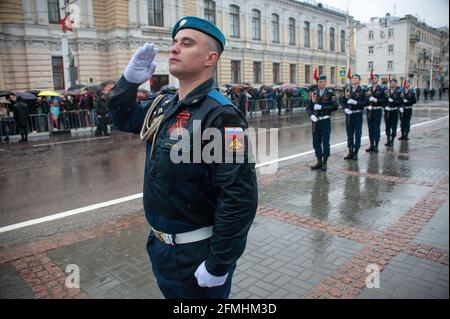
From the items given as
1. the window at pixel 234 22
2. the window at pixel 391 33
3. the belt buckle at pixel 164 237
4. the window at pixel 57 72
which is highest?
the window at pixel 391 33

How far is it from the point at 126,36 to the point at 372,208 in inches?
995

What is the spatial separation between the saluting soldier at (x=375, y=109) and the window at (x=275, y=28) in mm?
30366

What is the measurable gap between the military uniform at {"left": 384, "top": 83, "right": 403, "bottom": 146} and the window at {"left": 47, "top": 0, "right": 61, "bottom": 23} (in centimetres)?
2218

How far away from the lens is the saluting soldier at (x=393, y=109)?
12.5 meters

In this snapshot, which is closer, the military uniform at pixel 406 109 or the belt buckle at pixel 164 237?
the belt buckle at pixel 164 237

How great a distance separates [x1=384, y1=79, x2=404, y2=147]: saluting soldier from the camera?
40.9 feet

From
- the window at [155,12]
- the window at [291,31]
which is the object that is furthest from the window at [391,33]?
the window at [155,12]

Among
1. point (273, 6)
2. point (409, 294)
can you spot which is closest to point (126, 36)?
point (273, 6)

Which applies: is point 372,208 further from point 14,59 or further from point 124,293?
point 14,59

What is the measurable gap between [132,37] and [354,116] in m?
21.3

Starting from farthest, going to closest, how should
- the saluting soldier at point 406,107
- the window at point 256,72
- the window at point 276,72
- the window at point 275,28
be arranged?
1. the window at point 276,72
2. the window at point 275,28
3. the window at point 256,72
4. the saluting soldier at point 406,107

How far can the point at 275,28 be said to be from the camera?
40.5 m

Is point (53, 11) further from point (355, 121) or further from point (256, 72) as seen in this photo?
point (355, 121)

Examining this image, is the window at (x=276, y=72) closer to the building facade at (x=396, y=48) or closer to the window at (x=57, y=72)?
the window at (x=57, y=72)
